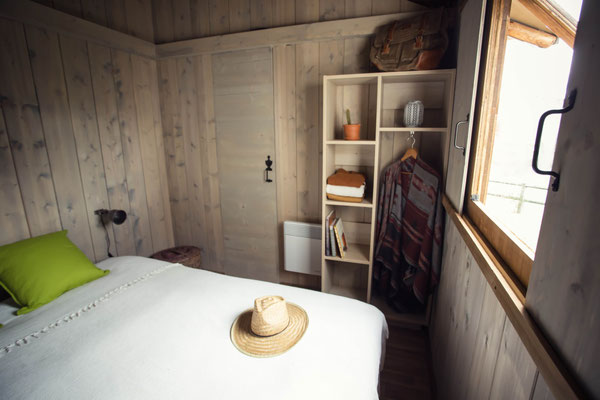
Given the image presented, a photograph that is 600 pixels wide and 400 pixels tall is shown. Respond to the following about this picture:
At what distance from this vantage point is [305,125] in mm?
2414

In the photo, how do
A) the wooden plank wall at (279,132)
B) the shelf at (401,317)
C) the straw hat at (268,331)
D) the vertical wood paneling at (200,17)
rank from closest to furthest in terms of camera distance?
the straw hat at (268,331), the shelf at (401,317), the wooden plank wall at (279,132), the vertical wood paneling at (200,17)

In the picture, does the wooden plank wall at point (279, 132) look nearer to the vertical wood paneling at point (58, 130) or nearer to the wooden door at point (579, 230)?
the vertical wood paneling at point (58, 130)

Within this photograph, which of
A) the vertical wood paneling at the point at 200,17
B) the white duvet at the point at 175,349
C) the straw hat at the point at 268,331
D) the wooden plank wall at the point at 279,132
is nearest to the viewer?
the white duvet at the point at 175,349

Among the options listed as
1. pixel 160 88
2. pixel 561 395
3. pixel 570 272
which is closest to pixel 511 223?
pixel 570 272

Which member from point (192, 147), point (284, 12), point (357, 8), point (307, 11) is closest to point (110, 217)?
point (192, 147)

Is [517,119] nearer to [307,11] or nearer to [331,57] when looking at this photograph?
[331,57]

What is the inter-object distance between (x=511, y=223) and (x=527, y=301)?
40 centimetres

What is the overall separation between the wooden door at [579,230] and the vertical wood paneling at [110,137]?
2785mm

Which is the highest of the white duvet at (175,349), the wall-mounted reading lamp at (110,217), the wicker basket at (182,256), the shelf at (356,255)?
the wall-mounted reading lamp at (110,217)

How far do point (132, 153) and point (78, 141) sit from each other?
46 centimetres

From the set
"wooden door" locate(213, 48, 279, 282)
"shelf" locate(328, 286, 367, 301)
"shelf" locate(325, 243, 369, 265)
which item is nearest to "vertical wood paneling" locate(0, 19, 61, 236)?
"wooden door" locate(213, 48, 279, 282)

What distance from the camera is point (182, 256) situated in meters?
2.52

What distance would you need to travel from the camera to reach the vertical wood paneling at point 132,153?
2449 millimetres

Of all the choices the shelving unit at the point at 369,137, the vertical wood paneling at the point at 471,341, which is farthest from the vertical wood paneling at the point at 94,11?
the vertical wood paneling at the point at 471,341
